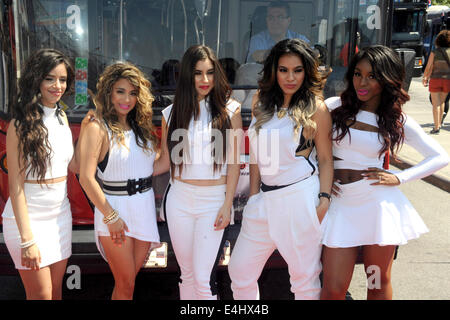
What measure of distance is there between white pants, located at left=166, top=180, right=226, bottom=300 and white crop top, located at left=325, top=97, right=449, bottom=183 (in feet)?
2.16

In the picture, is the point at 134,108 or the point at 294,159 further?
the point at 134,108

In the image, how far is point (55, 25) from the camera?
11.3 ft

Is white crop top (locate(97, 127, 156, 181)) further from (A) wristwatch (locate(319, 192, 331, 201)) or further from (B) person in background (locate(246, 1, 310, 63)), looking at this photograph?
(B) person in background (locate(246, 1, 310, 63))

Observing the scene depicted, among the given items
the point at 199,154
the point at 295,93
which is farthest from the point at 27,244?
the point at 295,93

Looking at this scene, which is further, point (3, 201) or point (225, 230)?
point (3, 201)

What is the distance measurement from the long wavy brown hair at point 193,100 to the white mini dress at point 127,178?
189mm

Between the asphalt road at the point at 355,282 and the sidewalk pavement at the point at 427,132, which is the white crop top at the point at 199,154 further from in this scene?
the sidewalk pavement at the point at 427,132

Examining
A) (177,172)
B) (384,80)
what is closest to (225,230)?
(177,172)

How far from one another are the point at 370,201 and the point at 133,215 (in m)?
1.22

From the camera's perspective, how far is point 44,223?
264 cm

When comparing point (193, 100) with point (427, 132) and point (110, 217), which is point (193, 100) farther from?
point (427, 132)

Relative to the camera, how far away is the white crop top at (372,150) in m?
2.68

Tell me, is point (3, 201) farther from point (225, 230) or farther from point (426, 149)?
point (426, 149)
